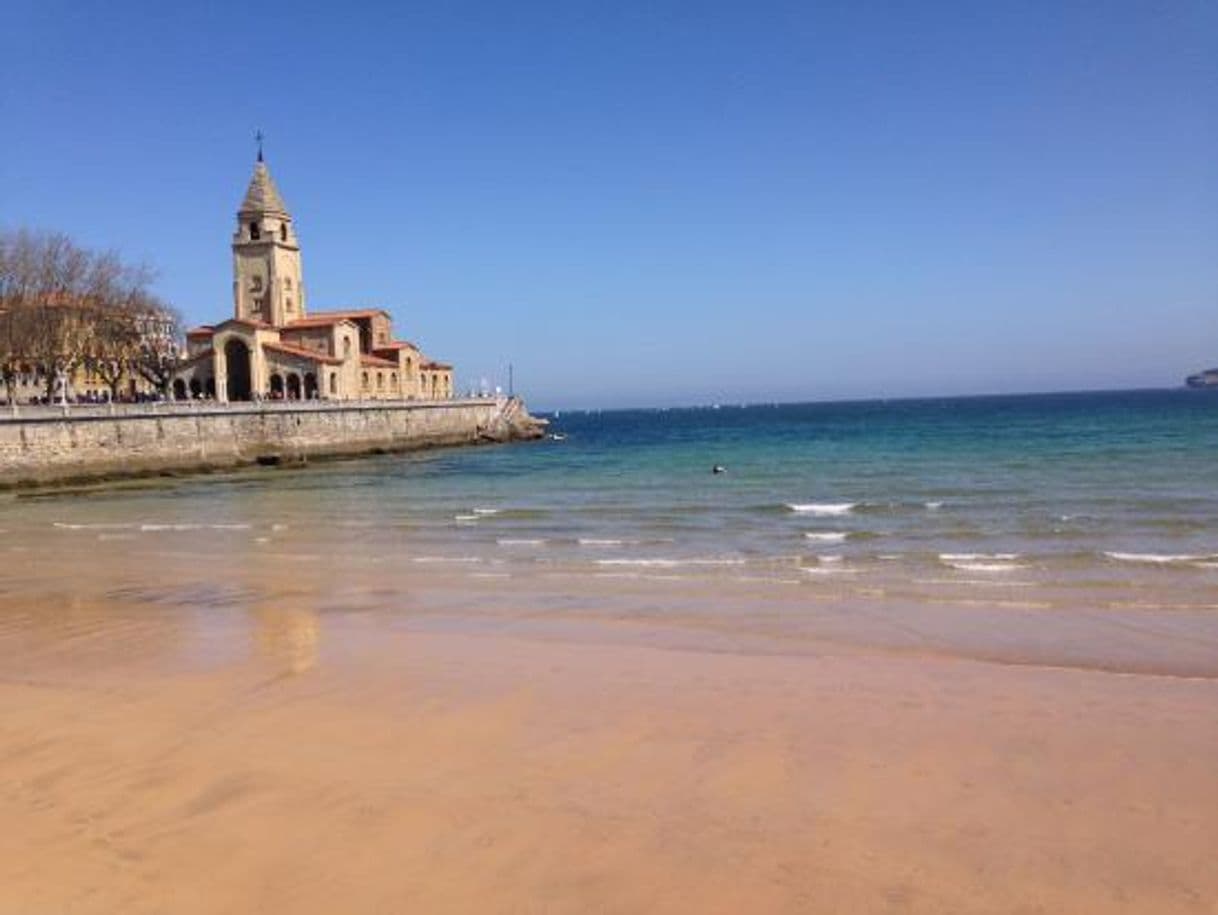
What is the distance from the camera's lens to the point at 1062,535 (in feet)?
65.1

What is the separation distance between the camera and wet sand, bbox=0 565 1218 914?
5.52 metres

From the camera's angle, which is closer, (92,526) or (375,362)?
(92,526)

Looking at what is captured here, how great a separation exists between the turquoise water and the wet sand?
12.7ft

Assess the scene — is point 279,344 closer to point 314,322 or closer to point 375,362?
point 314,322

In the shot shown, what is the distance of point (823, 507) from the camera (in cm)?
2628

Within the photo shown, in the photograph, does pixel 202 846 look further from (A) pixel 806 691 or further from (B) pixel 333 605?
(B) pixel 333 605

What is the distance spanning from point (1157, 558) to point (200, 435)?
44560mm

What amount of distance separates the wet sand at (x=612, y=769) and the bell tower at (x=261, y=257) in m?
70.2

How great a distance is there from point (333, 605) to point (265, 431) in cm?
4327

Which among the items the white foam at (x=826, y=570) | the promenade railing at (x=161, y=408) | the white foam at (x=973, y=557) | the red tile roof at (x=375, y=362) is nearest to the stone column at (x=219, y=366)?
the red tile roof at (x=375, y=362)

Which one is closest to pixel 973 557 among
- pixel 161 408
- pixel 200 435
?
pixel 161 408

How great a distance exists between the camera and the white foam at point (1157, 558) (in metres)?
16.4

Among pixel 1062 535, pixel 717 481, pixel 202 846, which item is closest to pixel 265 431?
pixel 717 481

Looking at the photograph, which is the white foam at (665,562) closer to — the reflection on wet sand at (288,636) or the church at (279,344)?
the reflection on wet sand at (288,636)
